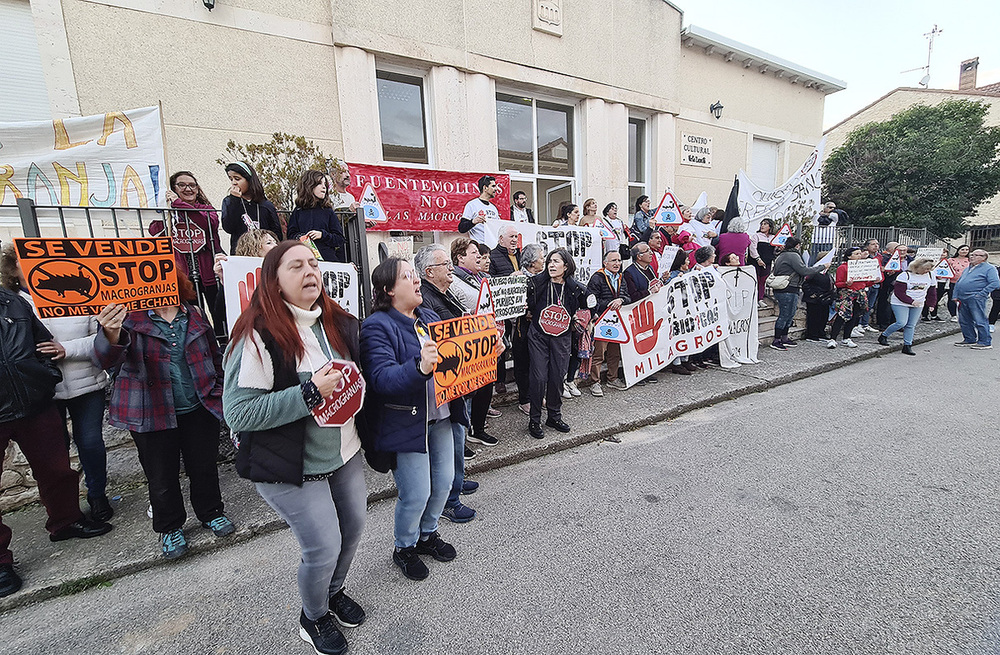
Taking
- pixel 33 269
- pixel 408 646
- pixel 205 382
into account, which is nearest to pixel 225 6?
pixel 33 269

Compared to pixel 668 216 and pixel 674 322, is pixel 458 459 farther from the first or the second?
pixel 668 216

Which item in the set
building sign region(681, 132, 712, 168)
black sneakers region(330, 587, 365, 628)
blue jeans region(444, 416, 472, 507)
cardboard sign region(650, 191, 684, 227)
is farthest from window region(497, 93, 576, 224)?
black sneakers region(330, 587, 365, 628)

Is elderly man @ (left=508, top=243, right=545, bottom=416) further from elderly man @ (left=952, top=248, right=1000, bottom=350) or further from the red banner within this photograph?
elderly man @ (left=952, top=248, right=1000, bottom=350)

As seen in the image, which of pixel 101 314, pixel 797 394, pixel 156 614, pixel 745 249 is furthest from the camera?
pixel 745 249

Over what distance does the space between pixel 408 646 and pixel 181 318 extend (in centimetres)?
250

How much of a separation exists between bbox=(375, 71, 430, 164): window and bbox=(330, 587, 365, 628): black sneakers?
288 inches

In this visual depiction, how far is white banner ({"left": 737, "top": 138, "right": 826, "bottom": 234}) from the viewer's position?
34.4 ft

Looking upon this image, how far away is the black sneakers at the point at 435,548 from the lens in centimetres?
276

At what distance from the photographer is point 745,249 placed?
8.07m

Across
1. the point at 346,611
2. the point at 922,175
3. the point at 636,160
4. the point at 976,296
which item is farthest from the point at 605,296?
the point at 922,175

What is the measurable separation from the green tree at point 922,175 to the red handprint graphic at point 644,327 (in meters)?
17.6

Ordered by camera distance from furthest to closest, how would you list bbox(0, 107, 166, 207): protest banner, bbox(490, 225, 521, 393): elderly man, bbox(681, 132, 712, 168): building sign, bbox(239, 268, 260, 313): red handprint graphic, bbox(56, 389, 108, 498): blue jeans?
1. bbox(681, 132, 712, 168): building sign
2. bbox(490, 225, 521, 393): elderly man
3. bbox(0, 107, 166, 207): protest banner
4. bbox(239, 268, 260, 313): red handprint graphic
5. bbox(56, 389, 108, 498): blue jeans

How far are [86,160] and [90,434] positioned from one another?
3262 mm

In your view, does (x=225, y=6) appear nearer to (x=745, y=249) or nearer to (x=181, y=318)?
(x=181, y=318)
